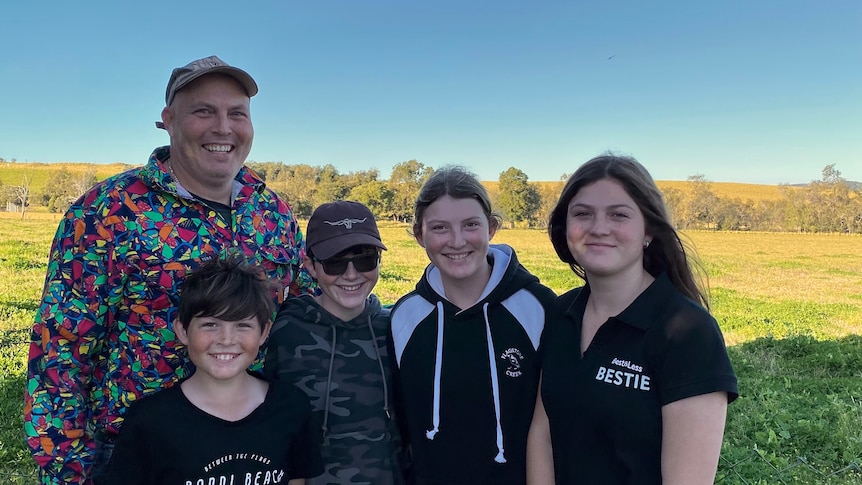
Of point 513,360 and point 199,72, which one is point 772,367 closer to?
point 513,360

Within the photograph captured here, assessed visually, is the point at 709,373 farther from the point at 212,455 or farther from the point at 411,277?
the point at 411,277

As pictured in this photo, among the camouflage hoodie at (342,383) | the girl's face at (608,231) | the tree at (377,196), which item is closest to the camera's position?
the girl's face at (608,231)

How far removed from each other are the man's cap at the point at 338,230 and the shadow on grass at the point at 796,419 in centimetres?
434

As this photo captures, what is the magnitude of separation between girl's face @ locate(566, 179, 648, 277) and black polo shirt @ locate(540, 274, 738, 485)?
0.18m

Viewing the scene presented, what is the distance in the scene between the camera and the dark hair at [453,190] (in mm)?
2967

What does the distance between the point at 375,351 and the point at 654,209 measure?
5.28 ft

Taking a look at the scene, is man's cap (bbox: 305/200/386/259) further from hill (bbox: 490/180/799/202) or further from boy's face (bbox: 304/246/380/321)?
hill (bbox: 490/180/799/202)

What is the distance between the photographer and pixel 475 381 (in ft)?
9.23

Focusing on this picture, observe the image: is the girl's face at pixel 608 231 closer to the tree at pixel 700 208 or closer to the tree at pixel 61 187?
the tree at pixel 700 208

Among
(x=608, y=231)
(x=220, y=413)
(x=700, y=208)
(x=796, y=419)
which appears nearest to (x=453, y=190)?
(x=608, y=231)

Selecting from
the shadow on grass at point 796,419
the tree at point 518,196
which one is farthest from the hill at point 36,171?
the shadow on grass at point 796,419

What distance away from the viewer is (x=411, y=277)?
18.1 meters

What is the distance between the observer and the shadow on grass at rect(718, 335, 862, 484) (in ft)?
17.2

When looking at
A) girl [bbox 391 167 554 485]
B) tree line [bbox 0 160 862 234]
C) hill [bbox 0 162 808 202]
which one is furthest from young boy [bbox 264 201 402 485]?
hill [bbox 0 162 808 202]
